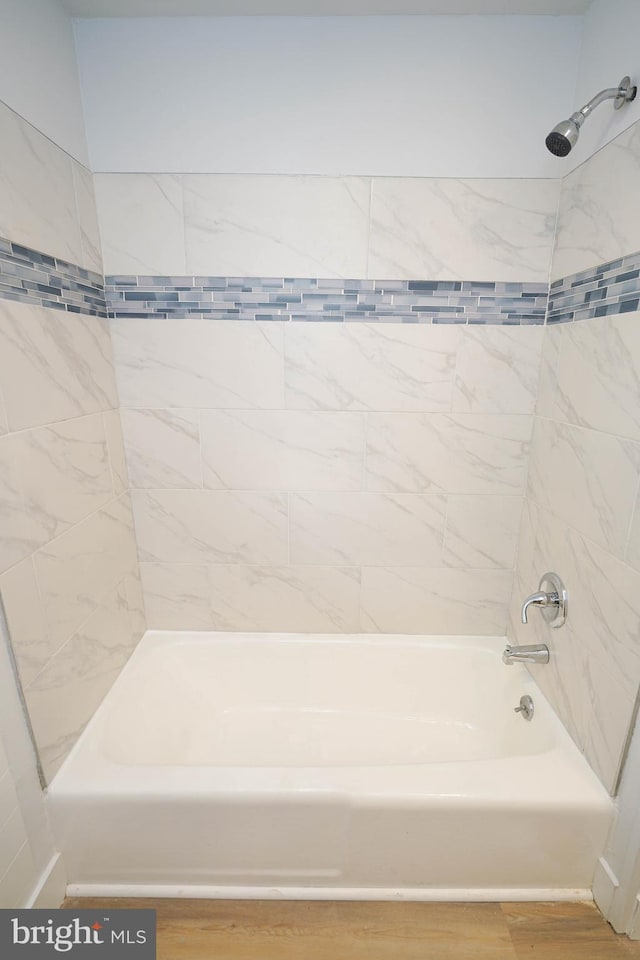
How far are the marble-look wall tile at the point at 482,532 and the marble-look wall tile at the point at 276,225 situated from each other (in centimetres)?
90

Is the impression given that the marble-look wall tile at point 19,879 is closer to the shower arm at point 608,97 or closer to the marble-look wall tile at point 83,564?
the marble-look wall tile at point 83,564

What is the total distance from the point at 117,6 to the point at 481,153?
3.61ft

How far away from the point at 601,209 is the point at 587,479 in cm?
72

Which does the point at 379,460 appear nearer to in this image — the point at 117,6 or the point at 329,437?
the point at 329,437

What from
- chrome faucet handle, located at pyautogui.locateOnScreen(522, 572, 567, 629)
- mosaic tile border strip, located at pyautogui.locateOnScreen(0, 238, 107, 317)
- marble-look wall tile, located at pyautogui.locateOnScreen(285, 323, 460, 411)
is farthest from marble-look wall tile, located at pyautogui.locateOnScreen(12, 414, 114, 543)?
chrome faucet handle, located at pyautogui.locateOnScreen(522, 572, 567, 629)

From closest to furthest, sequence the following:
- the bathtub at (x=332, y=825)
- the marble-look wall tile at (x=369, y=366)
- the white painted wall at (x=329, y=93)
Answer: the bathtub at (x=332, y=825) < the white painted wall at (x=329, y=93) < the marble-look wall tile at (x=369, y=366)

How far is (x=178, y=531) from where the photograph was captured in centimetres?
158

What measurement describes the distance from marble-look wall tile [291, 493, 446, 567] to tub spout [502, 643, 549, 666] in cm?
38

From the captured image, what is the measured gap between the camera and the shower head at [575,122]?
0.98 meters

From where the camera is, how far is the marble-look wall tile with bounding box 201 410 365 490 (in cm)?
147

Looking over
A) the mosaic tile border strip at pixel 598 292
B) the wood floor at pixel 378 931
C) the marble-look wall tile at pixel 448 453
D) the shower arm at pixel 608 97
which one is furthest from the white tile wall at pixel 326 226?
the wood floor at pixel 378 931

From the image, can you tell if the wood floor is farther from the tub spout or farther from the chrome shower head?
the chrome shower head

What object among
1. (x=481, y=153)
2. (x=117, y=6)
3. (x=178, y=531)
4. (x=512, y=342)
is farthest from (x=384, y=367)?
(x=117, y=6)

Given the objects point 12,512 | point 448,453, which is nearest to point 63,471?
point 12,512
